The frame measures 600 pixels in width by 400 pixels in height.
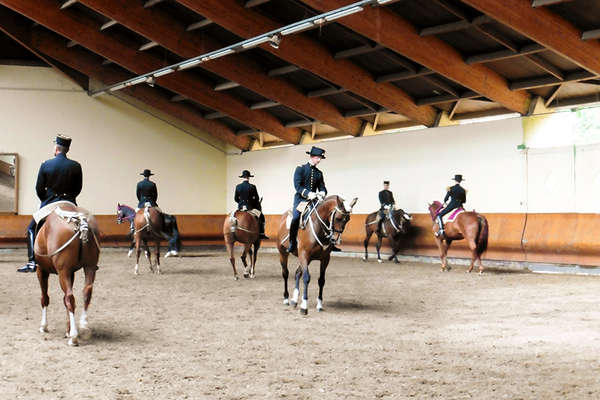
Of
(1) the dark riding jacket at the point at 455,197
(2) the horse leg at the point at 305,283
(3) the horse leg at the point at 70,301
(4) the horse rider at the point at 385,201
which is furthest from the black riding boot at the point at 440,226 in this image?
(3) the horse leg at the point at 70,301

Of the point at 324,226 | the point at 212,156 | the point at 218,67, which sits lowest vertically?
the point at 324,226

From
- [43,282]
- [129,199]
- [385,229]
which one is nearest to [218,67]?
[385,229]

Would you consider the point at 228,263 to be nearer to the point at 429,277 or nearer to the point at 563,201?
the point at 429,277

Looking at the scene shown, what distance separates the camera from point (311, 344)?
23.3 feet

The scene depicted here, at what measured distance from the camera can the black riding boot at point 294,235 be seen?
981 centimetres

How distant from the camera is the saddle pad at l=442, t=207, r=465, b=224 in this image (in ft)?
52.0

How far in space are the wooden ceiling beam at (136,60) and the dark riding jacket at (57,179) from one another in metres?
12.0

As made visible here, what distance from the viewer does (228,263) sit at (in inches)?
734

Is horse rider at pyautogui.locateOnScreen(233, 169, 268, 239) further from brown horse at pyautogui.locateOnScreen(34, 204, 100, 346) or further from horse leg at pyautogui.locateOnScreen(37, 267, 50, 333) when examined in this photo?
brown horse at pyautogui.locateOnScreen(34, 204, 100, 346)

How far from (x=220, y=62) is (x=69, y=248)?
12988mm

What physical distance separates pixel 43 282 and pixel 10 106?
17.8 metres

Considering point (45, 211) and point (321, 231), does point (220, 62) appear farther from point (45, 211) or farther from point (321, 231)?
point (45, 211)

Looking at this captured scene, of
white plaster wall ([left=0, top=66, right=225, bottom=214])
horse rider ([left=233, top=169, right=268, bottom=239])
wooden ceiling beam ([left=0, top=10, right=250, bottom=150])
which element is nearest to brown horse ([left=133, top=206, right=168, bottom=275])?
horse rider ([left=233, top=169, right=268, bottom=239])

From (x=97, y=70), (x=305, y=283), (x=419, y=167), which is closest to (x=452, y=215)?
(x=419, y=167)
